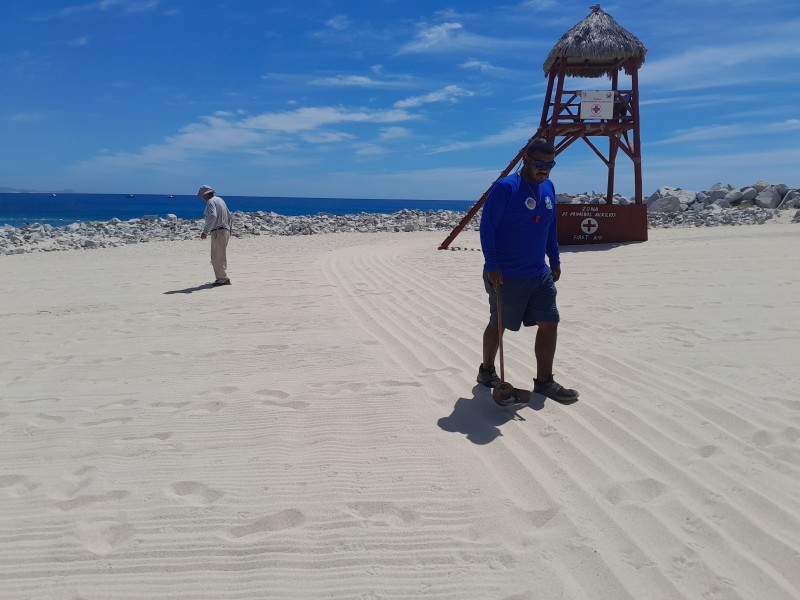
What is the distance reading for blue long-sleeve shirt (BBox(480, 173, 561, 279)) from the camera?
3.96 m

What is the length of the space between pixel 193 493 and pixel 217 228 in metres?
7.21

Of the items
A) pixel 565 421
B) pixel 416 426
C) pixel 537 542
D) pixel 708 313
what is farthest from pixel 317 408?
pixel 708 313

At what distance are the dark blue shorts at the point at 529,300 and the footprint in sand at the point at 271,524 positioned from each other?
1.99 meters

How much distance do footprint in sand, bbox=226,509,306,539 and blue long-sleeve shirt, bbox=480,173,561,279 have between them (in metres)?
2.04

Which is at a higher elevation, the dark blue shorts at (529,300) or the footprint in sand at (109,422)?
the dark blue shorts at (529,300)

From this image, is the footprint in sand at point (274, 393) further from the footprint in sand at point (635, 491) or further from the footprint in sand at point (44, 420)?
the footprint in sand at point (635, 491)

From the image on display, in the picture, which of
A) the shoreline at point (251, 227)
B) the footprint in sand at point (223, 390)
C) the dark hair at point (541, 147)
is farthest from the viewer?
the shoreline at point (251, 227)

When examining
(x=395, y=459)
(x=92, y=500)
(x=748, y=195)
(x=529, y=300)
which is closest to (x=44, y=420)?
(x=92, y=500)

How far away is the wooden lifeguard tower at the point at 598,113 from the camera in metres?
14.6

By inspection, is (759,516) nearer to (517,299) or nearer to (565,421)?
(565,421)

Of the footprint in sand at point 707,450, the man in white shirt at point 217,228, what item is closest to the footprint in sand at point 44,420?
the footprint in sand at point 707,450

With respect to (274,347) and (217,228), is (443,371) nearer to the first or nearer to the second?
(274,347)

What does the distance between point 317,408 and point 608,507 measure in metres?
2.09

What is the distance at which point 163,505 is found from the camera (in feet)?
9.75
